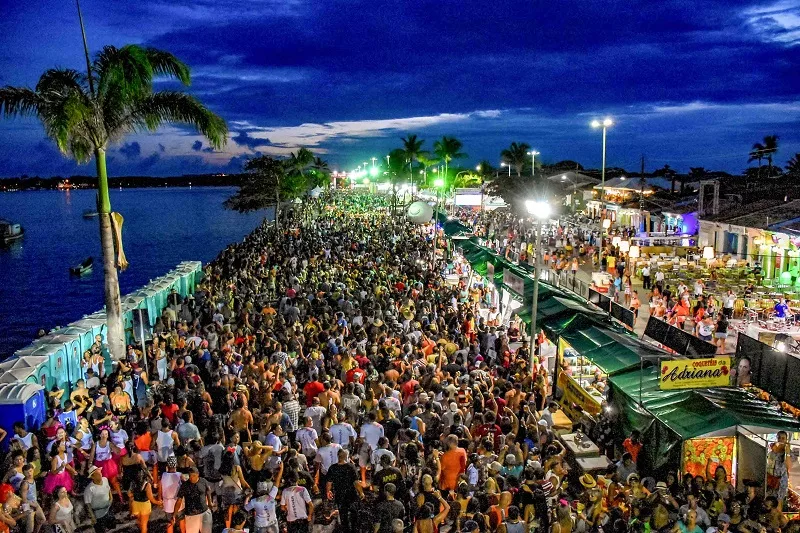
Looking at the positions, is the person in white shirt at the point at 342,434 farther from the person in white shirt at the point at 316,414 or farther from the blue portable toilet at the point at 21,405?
the blue portable toilet at the point at 21,405

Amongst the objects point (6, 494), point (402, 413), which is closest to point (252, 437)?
point (402, 413)

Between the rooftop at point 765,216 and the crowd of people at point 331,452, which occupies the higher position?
the rooftop at point 765,216

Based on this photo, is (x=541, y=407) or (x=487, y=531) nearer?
(x=487, y=531)

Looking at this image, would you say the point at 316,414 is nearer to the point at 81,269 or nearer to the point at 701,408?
the point at 701,408

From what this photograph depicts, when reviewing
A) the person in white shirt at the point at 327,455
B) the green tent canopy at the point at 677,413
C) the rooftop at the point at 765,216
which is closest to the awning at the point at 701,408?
the green tent canopy at the point at 677,413

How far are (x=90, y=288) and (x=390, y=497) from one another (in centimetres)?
5167

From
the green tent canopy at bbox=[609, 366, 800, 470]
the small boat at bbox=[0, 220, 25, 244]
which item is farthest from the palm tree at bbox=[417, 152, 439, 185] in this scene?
the green tent canopy at bbox=[609, 366, 800, 470]

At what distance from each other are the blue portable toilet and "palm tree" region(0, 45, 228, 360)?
4.06m

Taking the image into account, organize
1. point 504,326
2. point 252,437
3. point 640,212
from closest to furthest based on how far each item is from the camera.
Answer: point 252,437
point 504,326
point 640,212

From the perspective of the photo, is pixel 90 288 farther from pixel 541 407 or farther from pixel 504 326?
pixel 541 407

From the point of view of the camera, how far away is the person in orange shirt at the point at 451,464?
313 inches

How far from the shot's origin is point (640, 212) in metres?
41.6

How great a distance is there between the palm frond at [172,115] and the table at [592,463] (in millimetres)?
10278

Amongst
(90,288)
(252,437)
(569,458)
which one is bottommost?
(90,288)
